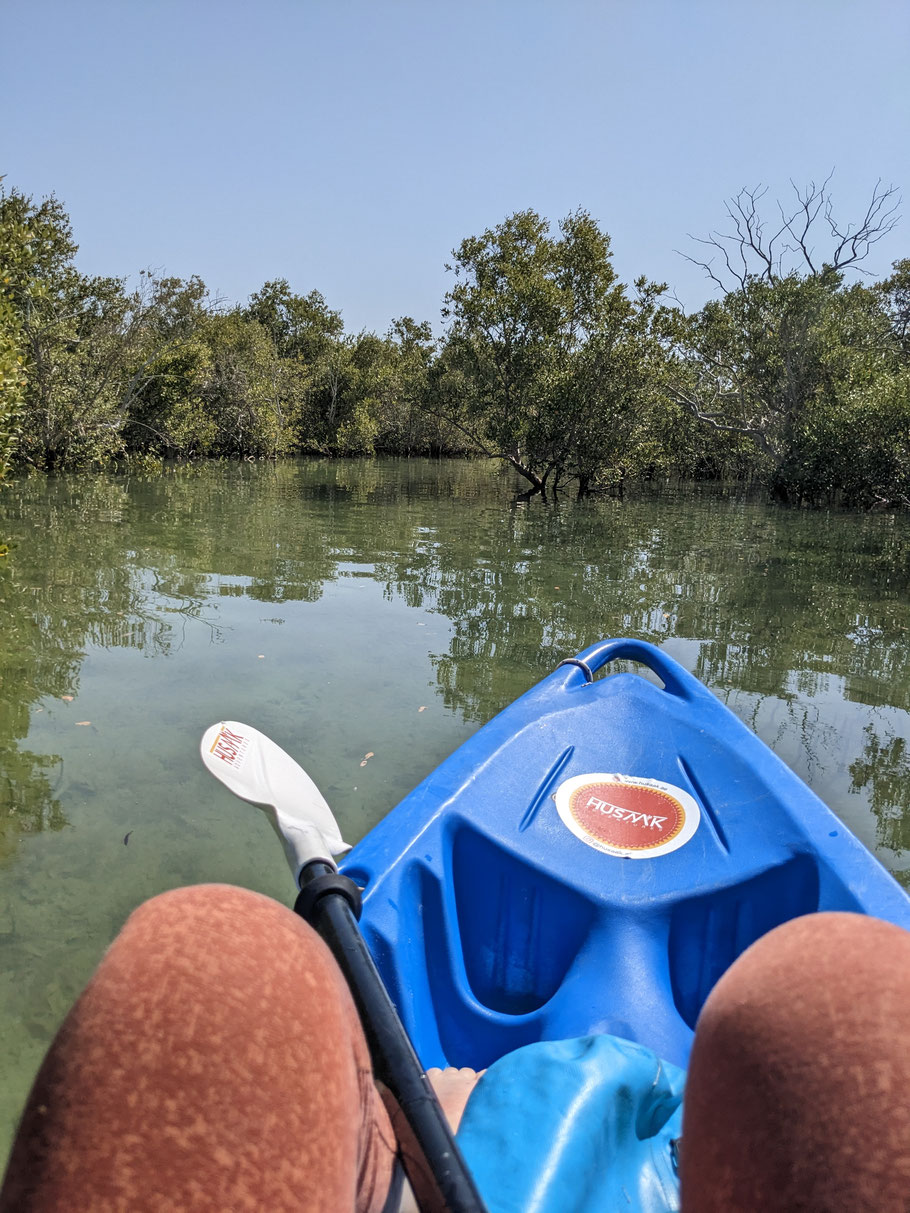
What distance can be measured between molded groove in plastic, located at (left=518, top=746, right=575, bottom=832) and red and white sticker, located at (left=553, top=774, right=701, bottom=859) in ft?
0.11

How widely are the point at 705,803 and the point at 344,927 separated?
1624mm

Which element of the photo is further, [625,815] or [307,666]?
[307,666]

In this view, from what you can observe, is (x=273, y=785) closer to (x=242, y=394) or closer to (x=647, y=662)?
(x=647, y=662)

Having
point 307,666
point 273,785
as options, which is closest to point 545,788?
point 273,785

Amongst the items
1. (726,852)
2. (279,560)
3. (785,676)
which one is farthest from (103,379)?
(726,852)

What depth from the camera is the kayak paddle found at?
646 mm

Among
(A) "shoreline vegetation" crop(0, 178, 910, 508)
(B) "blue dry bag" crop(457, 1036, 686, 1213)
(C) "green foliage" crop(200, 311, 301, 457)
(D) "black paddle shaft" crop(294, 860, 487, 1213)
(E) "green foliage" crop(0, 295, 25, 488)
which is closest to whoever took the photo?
(D) "black paddle shaft" crop(294, 860, 487, 1213)

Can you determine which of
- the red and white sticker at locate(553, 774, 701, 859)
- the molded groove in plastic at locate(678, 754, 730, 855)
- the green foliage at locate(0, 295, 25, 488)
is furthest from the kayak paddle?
the green foliage at locate(0, 295, 25, 488)

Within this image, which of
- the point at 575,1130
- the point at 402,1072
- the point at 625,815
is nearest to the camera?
the point at 402,1072

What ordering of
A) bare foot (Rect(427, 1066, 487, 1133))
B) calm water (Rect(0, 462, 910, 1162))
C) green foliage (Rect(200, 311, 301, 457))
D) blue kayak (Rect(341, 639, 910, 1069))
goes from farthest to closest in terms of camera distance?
green foliage (Rect(200, 311, 301, 457)) < calm water (Rect(0, 462, 910, 1162)) < blue kayak (Rect(341, 639, 910, 1069)) < bare foot (Rect(427, 1066, 487, 1133))

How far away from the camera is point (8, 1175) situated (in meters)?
0.42

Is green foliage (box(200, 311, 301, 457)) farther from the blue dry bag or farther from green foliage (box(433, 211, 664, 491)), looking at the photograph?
the blue dry bag

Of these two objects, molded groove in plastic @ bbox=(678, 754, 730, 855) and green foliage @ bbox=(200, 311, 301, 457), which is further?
green foliage @ bbox=(200, 311, 301, 457)

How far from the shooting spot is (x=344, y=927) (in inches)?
36.0
